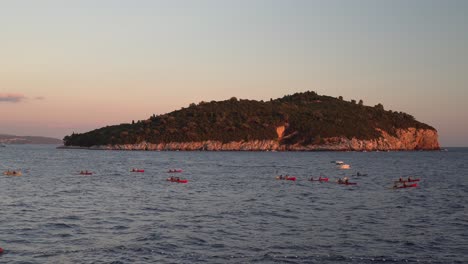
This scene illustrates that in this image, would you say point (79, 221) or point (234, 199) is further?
point (234, 199)

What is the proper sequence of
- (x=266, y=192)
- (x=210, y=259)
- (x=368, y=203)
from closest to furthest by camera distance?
(x=210, y=259), (x=368, y=203), (x=266, y=192)

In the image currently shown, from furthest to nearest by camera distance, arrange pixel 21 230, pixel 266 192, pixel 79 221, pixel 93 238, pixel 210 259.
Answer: pixel 266 192 → pixel 79 221 → pixel 21 230 → pixel 93 238 → pixel 210 259

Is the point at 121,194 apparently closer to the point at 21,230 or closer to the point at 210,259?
the point at 21,230

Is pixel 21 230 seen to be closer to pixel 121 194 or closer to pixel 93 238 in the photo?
pixel 93 238

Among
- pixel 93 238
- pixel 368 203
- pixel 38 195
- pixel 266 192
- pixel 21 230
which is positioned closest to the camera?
pixel 93 238

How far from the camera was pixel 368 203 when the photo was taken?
197 feet

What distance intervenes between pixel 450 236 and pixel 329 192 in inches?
1299

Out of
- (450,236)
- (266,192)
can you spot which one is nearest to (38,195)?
(266,192)

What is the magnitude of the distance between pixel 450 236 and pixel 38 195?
48.5 meters

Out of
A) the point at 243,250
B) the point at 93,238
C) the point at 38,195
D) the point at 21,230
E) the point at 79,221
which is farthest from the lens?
the point at 38,195

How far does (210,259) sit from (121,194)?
38.2 meters

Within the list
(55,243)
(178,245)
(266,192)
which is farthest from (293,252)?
(266,192)

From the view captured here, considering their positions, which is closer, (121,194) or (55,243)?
(55,243)

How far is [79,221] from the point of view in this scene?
150 ft
